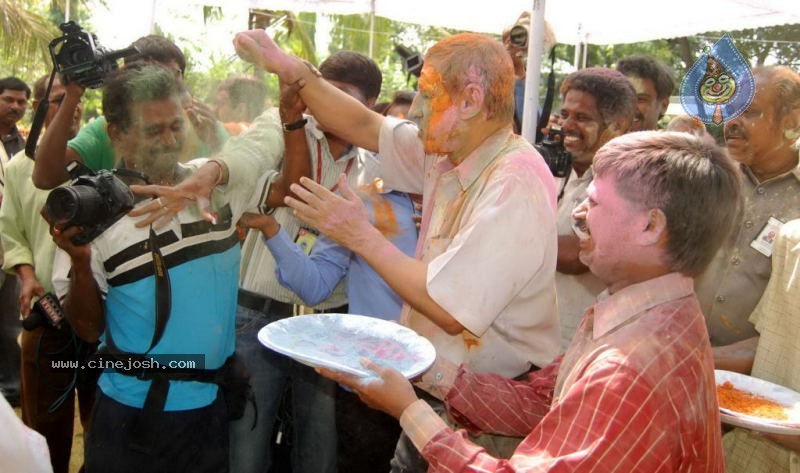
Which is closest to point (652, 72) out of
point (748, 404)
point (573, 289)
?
point (573, 289)

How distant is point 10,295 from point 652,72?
4233mm

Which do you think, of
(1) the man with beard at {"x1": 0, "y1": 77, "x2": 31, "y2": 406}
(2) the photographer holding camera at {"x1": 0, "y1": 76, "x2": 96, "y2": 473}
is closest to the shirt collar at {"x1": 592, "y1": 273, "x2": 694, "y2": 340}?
(2) the photographer holding camera at {"x1": 0, "y1": 76, "x2": 96, "y2": 473}

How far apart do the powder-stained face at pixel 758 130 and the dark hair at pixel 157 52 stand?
6.08ft

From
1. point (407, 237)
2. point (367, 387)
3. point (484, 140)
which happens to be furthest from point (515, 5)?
point (367, 387)

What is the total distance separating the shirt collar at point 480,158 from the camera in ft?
6.26

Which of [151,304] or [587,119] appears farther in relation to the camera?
[587,119]

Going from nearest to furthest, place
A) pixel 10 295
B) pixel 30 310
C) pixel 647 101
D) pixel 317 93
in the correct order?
pixel 317 93 → pixel 30 310 → pixel 647 101 → pixel 10 295

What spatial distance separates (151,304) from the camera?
2006 mm

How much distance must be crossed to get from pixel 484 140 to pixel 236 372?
1.06 metres

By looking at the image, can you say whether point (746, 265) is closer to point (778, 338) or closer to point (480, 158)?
point (778, 338)

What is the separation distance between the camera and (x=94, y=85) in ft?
6.47

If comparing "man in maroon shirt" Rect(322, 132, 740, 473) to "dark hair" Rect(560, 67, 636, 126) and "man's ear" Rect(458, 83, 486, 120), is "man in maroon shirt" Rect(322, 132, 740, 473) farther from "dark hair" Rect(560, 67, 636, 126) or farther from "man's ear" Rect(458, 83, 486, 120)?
"dark hair" Rect(560, 67, 636, 126)

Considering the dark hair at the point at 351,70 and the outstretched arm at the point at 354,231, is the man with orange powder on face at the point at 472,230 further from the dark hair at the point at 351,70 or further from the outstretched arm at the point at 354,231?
the dark hair at the point at 351,70

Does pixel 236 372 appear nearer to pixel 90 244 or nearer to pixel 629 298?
pixel 90 244
